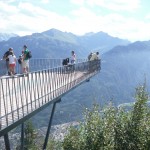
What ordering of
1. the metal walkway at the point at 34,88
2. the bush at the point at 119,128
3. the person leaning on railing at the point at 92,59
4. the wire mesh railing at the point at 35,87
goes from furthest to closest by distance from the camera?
1. the person leaning on railing at the point at 92,59
2. the bush at the point at 119,128
3. the wire mesh railing at the point at 35,87
4. the metal walkway at the point at 34,88

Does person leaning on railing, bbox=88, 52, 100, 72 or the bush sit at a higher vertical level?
person leaning on railing, bbox=88, 52, 100, 72

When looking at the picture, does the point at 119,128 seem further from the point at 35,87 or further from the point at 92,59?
the point at 92,59

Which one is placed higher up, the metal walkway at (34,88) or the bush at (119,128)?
the metal walkway at (34,88)

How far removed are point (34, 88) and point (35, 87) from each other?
307 centimetres

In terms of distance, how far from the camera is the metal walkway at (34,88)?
54.2 ft

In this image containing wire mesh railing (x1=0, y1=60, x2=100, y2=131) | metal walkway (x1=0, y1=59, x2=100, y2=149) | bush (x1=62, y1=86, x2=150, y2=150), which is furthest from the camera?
bush (x1=62, y1=86, x2=150, y2=150)

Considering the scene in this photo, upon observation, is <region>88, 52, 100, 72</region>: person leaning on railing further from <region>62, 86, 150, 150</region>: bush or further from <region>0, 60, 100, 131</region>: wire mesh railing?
<region>62, 86, 150, 150</region>: bush

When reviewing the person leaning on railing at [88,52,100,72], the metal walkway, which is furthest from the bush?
the person leaning on railing at [88,52,100,72]

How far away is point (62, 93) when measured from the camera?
1073 inches

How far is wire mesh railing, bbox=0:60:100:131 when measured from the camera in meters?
16.9

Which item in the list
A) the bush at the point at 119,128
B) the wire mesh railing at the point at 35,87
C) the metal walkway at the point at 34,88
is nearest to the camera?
the metal walkway at the point at 34,88

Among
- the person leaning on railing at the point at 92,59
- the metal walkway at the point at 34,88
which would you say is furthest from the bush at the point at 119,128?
the person leaning on railing at the point at 92,59

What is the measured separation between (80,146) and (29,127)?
63594 millimetres

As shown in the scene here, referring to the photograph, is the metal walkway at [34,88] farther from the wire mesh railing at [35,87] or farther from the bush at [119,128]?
the bush at [119,128]
